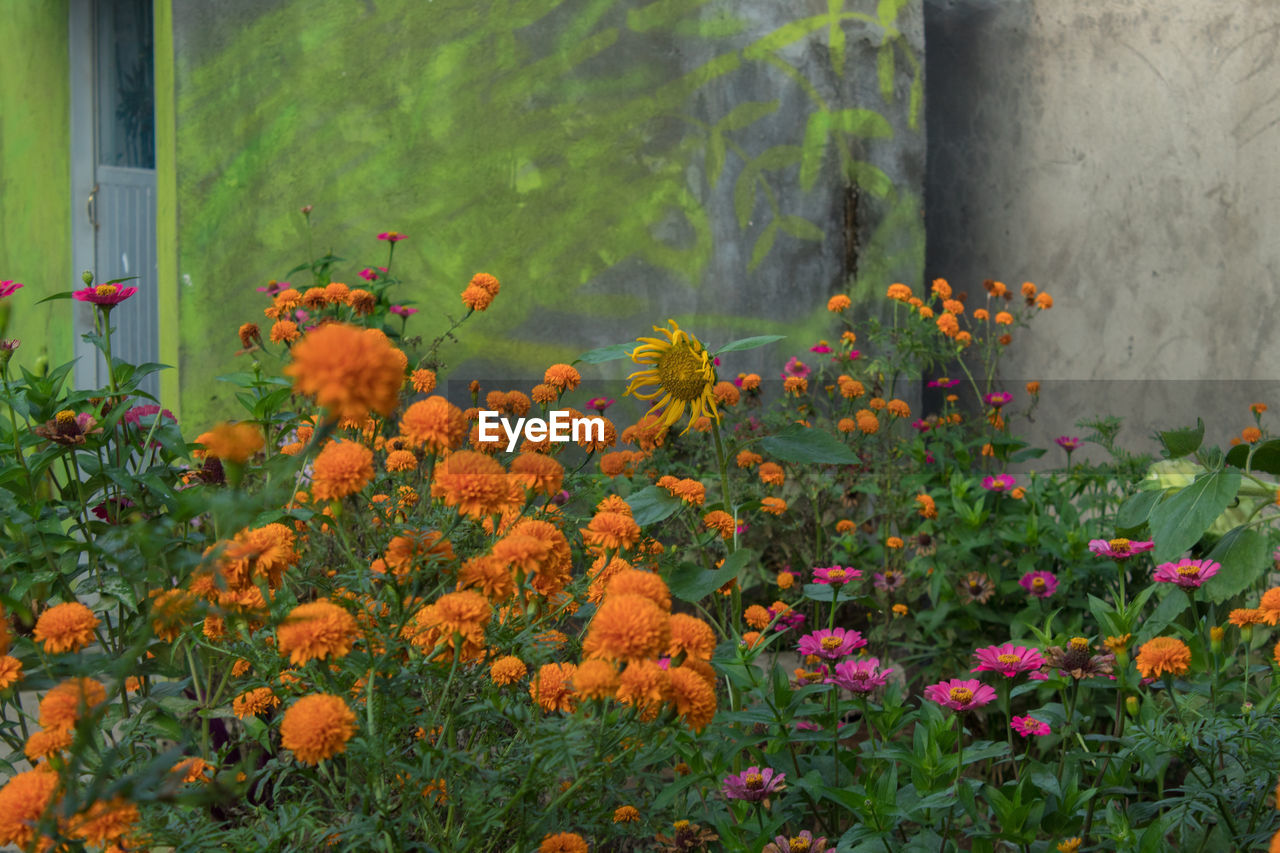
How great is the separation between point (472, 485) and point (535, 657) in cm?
19

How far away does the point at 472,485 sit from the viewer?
101 cm

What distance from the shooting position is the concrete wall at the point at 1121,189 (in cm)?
425

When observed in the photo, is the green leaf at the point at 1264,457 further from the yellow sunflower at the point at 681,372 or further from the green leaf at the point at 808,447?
the yellow sunflower at the point at 681,372

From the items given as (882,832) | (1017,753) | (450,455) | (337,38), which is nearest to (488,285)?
(450,455)

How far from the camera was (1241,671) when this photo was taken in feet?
6.46

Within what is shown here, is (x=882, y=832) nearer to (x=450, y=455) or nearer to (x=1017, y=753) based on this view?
(x=450, y=455)

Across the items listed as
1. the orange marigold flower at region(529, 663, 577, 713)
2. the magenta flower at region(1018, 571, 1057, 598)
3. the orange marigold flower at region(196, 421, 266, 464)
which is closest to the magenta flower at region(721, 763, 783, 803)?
the orange marigold flower at region(529, 663, 577, 713)

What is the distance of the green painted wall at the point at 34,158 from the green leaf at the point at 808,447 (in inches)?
185

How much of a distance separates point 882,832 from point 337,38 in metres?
3.50

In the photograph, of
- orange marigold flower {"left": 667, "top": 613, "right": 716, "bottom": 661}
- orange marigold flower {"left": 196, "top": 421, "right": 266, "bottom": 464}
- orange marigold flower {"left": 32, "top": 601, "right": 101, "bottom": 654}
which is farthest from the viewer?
orange marigold flower {"left": 32, "top": 601, "right": 101, "bottom": 654}

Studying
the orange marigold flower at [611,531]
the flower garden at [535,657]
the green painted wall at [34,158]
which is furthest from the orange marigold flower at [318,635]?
the green painted wall at [34,158]

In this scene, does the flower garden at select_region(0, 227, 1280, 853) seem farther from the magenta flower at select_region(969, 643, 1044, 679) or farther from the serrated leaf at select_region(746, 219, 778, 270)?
the serrated leaf at select_region(746, 219, 778, 270)

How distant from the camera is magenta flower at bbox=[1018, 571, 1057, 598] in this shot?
7.18ft

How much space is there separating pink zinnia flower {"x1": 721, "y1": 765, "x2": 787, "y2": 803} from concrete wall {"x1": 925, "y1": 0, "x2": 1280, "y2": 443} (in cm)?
377
